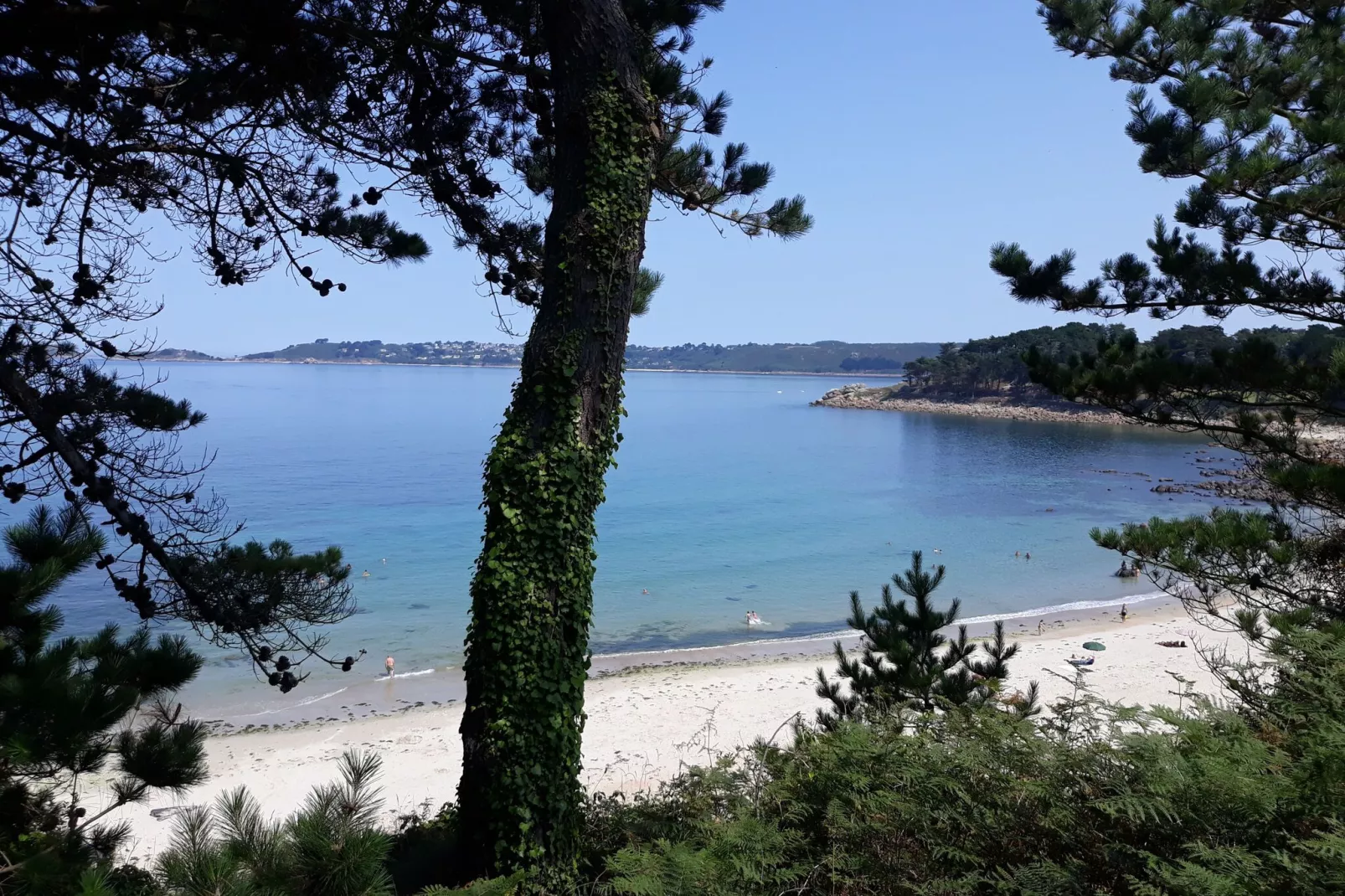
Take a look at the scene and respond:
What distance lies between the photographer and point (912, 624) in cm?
753

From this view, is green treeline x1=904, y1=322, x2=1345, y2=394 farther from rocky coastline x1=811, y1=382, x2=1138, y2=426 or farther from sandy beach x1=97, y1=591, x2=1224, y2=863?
sandy beach x1=97, y1=591, x2=1224, y2=863

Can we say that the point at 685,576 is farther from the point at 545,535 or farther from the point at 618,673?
the point at 545,535

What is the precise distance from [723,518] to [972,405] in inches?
2334

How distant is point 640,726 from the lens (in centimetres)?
1247

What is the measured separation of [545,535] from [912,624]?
4490 millimetres

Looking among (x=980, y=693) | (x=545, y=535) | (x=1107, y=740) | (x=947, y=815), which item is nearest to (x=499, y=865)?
(x=545, y=535)

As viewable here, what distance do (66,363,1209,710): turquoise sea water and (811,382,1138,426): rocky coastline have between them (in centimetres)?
233

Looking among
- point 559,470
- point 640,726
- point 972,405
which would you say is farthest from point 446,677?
point 972,405

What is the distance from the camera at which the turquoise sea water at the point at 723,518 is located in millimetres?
20469

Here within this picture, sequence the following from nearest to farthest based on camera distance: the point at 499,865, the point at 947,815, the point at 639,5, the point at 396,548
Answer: the point at 947,815, the point at 499,865, the point at 639,5, the point at 396,548

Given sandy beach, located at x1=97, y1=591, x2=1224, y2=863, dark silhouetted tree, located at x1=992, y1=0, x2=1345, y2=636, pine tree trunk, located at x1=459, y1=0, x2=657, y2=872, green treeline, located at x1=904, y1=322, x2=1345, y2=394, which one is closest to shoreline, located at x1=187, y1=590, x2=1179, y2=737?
sandy beach, located at x1=97, y1=591, x2=1224, y2=863

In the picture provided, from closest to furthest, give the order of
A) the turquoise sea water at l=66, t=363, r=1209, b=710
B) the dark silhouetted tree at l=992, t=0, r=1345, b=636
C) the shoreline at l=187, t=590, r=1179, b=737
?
the dark silhouetted tree at l=992, t=0, r=1345, b=636, the shoreline at l=187, t=590, r=1179, b=737, the turquoise sea water at l=66, t=363, r=1209, b=710

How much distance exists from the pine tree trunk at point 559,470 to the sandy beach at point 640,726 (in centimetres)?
383

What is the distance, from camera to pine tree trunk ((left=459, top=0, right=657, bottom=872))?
397cm
